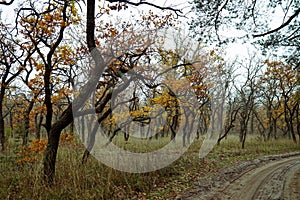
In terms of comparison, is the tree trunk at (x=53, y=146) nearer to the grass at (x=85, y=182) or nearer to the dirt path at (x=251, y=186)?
the grass at (x=85, y=182)

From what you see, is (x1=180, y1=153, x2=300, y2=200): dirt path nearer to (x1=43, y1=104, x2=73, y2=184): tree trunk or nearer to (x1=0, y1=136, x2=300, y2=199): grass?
(x1=0, y1=136, x2=300, y2=199): grass

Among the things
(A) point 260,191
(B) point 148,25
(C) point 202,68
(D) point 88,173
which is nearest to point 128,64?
(B) point 148,25

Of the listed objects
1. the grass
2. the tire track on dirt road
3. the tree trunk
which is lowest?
the tire track on dirt road

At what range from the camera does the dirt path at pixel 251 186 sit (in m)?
4.57

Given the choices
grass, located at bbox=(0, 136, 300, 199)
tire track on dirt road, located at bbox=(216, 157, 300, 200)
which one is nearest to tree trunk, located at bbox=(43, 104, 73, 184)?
grass, located at bbox=(0, 136, 300, 199)

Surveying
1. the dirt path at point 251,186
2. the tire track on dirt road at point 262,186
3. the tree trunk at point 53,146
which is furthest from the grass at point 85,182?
the tire track on dirt road at point 262,186

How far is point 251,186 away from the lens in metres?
5.23

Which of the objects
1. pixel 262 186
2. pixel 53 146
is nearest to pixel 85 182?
pixel 53 146

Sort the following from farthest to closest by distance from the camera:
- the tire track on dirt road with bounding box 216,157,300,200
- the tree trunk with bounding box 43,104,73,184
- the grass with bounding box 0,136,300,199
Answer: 1. the tree trunk with bounding box 43,104,73,184
2. the tire track on dirt road with bounding box 216,157,300,200
3. the grass with bounding box 0,136,300,199

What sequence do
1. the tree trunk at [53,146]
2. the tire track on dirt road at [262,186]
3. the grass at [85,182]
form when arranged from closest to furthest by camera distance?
the grass at [85,182] < the tire track on dirt road at [262,186] < the tree trunk at [53,146]

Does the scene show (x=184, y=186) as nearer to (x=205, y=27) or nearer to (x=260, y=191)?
(x=260, y=191)

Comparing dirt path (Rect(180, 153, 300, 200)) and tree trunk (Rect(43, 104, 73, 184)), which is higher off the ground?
tree trunk (Rect(43, 104, 73, 184))

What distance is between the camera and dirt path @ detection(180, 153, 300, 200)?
457 centimetres

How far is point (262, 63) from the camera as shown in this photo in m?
16.7
